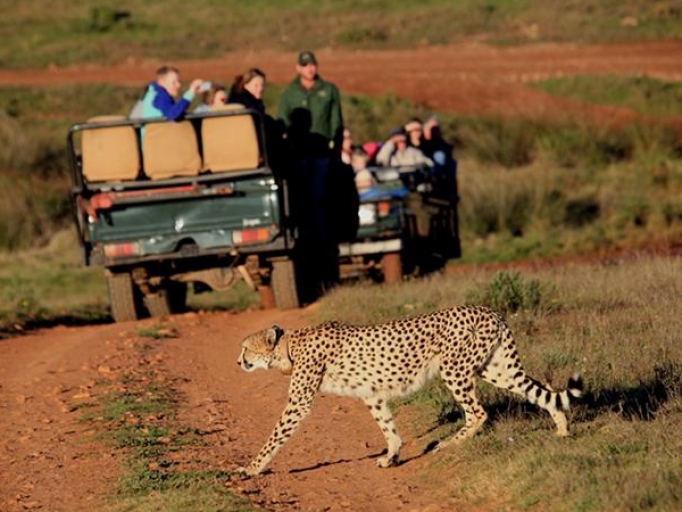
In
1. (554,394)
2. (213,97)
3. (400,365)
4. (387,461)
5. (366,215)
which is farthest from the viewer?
(366,215)

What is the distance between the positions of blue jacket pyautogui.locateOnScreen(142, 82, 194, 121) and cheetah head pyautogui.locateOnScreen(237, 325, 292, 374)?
21.1 feet

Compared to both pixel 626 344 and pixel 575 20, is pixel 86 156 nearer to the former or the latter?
pixel 626 344

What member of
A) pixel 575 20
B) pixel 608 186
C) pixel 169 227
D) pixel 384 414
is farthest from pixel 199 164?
pixel 575 20

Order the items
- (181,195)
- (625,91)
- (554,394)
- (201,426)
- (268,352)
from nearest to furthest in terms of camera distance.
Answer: (554,394) < (268,352) < (201,426) < (181,195) < (625,91)

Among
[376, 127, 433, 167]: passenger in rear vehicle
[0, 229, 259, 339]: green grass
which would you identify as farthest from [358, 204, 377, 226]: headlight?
[376, 127, 433, 167]: passenger in rear vehicle

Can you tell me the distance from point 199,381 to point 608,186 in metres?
15.9

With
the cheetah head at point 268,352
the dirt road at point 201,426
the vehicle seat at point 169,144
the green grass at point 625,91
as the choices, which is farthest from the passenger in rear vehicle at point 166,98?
the green grass at point 625,91

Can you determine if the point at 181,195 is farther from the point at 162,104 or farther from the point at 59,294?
the point at 59,294

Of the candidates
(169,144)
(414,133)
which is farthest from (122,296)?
(414,133)

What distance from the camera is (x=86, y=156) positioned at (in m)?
16.5

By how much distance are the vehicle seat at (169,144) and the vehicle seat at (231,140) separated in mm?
154

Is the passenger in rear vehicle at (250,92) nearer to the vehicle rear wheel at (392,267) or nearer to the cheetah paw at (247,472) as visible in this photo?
the vehicle rear wheel at (392,267)

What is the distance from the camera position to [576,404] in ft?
34.0

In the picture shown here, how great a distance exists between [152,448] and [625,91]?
93.7ft
